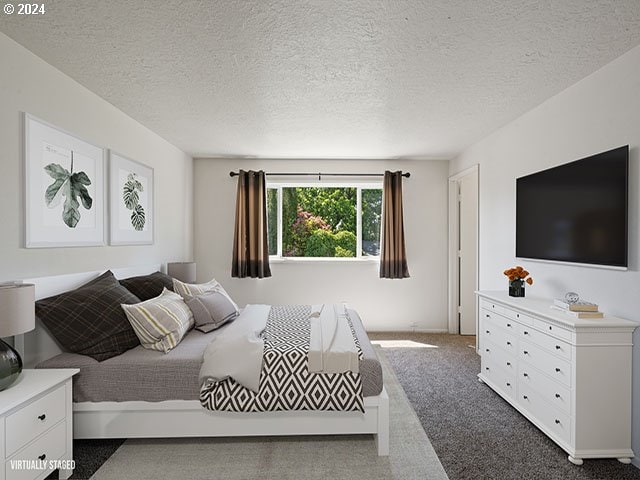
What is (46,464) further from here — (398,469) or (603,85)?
(603,85)

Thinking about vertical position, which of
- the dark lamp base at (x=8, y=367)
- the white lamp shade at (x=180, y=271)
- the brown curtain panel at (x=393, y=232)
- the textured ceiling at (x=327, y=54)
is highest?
the textured ceiling at (x=327, y=54)

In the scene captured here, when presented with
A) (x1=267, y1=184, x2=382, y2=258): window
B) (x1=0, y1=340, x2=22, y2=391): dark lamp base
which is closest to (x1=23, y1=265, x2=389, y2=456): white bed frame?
(x1=0, y1=340, x2=22, y2=391): dark lamp base

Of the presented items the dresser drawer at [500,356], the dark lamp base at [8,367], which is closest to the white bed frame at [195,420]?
Answer: the dark lamp base at [8,367]

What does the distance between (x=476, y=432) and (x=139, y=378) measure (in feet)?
7.61

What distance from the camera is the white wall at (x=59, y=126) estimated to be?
86.1 inches

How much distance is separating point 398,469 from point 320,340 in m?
0.91

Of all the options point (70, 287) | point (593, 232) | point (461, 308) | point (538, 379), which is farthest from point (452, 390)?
point (70, 287)

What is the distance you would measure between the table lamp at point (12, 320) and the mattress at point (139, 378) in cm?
47

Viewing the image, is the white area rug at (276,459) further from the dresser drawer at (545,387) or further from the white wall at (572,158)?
the white wall at (572,158)

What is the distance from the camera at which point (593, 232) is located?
2.55 meters

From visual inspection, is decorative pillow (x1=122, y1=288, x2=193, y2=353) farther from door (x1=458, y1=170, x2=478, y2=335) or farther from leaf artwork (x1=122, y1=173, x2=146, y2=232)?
door (x1=458, y1=170, x2=478, y2=335)

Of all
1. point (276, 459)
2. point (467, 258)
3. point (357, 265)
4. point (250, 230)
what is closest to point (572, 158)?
point (467, 258)

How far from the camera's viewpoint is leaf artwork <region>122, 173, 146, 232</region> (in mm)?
3536

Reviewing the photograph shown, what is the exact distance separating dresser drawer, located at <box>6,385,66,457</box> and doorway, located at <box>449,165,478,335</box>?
469cm
